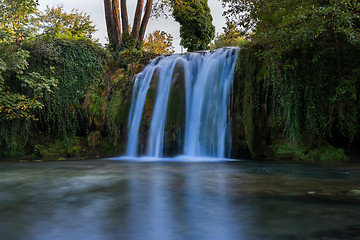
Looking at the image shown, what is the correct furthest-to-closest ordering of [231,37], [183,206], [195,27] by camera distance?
1. [195,27]
2. [231,37]
3. [183,206]

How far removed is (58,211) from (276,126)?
6338 mm

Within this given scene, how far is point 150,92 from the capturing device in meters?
10.2

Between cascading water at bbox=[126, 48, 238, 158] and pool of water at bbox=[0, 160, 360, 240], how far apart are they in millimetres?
3155

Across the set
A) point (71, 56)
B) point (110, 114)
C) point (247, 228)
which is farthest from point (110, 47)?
point (247, 228)

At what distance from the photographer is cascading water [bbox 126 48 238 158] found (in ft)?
29.2

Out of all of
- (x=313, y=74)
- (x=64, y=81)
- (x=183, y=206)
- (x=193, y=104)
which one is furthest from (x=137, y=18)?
(x=183, y=206)

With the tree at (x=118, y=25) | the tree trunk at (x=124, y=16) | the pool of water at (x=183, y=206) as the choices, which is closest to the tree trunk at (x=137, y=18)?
the tree at (x=118, y=25)

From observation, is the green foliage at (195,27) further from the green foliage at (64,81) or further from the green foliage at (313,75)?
the green foliage at (313,75)

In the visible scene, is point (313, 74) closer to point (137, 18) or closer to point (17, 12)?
point (17, 12)

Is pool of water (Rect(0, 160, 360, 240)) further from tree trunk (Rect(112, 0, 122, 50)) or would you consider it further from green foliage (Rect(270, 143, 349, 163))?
tree trunk (Rect(112, 0, 122, 50))

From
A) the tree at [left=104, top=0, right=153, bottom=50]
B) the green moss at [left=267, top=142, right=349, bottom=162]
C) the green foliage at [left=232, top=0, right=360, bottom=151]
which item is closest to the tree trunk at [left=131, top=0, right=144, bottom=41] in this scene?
the tree at [left=104, top=0, right=153, bottom=50]

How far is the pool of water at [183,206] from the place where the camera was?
262 cm

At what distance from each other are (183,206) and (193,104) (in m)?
6.21

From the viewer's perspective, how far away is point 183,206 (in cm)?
352
